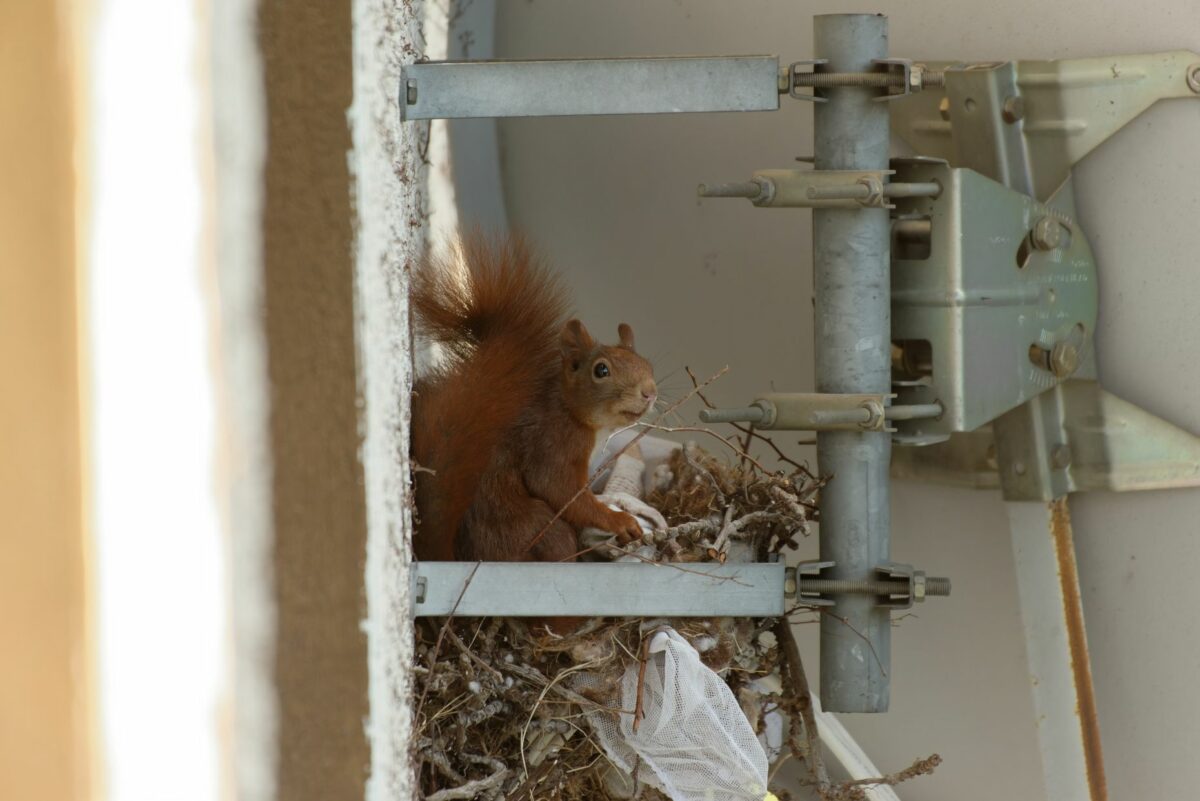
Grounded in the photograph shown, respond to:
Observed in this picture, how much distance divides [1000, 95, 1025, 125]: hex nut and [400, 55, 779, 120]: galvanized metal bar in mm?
436

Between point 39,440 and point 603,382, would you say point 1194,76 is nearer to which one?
point 603,382

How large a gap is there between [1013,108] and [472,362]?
25.2 inches

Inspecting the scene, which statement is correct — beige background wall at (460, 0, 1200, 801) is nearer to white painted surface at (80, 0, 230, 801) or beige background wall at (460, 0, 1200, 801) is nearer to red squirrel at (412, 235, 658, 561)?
red squirrel at (412, 235, 658, 561)

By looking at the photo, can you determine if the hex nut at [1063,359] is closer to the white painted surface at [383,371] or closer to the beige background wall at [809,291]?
the beige background wall at [809,291]

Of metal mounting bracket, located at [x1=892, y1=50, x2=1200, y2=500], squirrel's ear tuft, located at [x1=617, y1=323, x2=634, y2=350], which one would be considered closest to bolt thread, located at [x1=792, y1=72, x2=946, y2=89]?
metal mounting bracket, located at [x1=892, y1=50, x2=1200, y2=500]

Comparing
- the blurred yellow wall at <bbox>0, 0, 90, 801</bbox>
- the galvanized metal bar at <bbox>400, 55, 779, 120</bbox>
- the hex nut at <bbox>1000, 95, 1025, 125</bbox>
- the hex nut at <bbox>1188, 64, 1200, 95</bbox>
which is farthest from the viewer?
the hex nut at <bbox>1000, 95, 1025, 125</bbox>

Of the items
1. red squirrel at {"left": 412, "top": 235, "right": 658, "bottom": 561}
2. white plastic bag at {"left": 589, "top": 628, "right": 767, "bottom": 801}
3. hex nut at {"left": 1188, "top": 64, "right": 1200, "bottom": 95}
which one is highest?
hex nut at {"left": 1188, "top": 64, "right": 1200, "bottom": 95}

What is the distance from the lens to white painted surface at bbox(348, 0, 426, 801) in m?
1.04

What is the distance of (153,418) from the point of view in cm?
99

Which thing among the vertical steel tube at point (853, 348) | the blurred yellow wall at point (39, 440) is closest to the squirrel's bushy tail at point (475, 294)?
the vertical steel tube at point (853, 348)

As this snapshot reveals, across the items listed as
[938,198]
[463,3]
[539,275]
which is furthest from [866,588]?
[463,3]

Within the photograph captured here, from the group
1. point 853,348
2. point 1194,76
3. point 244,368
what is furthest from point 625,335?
point 244,368

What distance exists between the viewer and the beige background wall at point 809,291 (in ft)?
4.95

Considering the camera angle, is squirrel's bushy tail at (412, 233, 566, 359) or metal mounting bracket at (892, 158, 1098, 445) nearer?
metal mounting bracket at (892, 158, 1098, 445)
